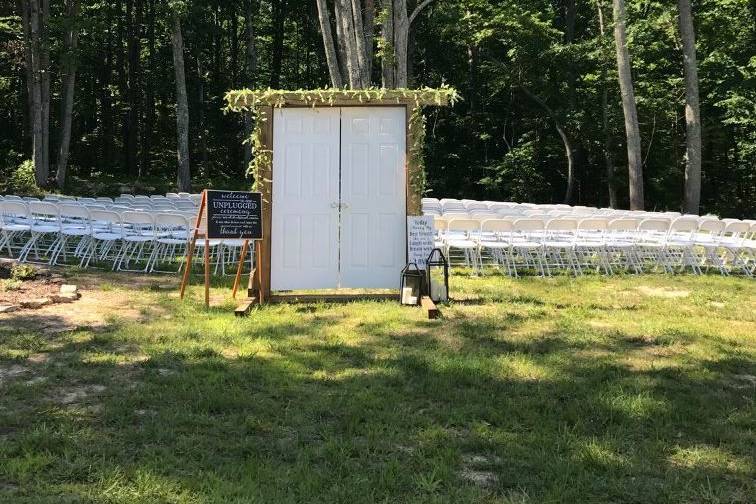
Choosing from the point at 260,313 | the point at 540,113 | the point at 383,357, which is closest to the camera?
the point at 383,357

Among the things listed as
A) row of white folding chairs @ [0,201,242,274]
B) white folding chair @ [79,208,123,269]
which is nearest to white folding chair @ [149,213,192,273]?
row of white folding chairs @ [0,201,242,274]

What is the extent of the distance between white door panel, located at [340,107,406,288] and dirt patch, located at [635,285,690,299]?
310cm

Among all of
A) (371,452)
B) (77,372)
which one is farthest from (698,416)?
(77,372)

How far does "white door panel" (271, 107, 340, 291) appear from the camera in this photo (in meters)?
6.97

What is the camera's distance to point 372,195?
7047 millimetres

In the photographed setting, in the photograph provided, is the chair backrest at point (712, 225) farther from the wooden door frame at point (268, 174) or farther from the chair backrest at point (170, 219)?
the chair backrest at point (170, 219)

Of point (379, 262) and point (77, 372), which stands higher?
point (379, 262)

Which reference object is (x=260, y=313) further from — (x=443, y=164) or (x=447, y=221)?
(x=443, y=164)

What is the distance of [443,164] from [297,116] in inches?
804

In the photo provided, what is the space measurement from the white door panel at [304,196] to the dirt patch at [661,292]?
12.5 feet

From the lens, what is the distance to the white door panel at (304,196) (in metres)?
6.97

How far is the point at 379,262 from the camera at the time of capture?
23.5 feet

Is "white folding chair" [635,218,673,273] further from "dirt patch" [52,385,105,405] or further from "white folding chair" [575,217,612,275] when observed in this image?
"dirt patch" [52,385,105,405]

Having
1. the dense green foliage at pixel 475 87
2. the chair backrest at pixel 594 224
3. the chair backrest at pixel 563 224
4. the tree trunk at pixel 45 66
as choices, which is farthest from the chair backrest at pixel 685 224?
the tree trunk at pixel 45 66
